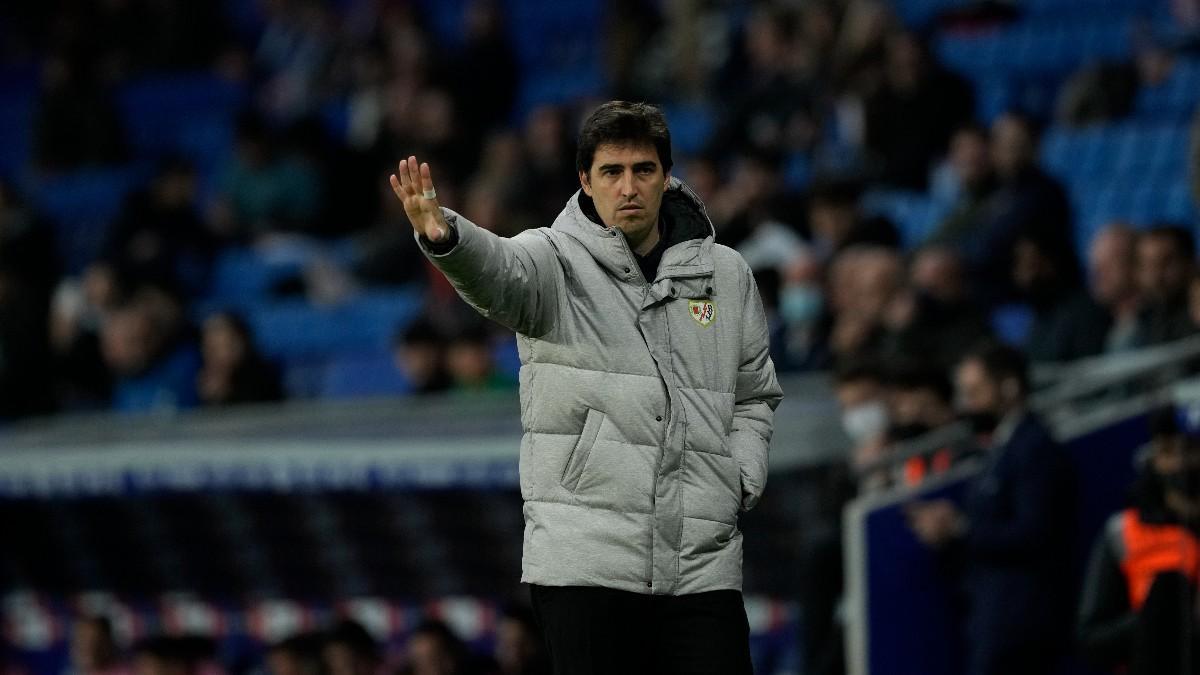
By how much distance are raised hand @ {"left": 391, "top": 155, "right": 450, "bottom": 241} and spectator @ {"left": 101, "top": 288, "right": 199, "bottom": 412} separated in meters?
7.43

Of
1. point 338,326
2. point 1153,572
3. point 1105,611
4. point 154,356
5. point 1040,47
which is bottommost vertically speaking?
point 1105,611

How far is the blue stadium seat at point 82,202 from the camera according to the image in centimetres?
1476

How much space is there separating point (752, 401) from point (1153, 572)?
2.20 m

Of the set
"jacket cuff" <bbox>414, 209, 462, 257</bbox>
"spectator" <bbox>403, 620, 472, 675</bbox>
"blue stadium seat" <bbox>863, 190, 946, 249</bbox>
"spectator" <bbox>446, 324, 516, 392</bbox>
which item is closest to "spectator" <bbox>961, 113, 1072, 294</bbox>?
"blue stadium seat" <bbox>863, 190, 946, 249</bbox>

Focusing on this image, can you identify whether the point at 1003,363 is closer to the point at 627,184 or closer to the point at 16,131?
the point at 627,184

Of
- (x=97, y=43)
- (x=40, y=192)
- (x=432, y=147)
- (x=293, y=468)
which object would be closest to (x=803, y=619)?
(x=293, y=468)

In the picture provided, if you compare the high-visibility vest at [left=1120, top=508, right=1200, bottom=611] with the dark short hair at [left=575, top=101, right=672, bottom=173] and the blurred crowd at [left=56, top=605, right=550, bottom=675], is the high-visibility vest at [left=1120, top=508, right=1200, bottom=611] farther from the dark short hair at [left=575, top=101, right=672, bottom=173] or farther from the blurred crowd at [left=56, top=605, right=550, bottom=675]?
the dark short hair at [left=575, top=101, right=672, bottom=173]

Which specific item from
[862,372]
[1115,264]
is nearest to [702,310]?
[862,372]

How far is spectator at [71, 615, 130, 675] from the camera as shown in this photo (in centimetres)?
994

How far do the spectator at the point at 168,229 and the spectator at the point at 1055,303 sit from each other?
5961 mm

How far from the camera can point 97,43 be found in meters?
17.0

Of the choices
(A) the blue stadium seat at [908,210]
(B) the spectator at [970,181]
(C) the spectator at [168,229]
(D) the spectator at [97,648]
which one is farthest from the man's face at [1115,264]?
(C) the spectator at [168,229]

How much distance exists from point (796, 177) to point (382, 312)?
7.85ft

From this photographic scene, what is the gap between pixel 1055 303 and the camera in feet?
30.1
